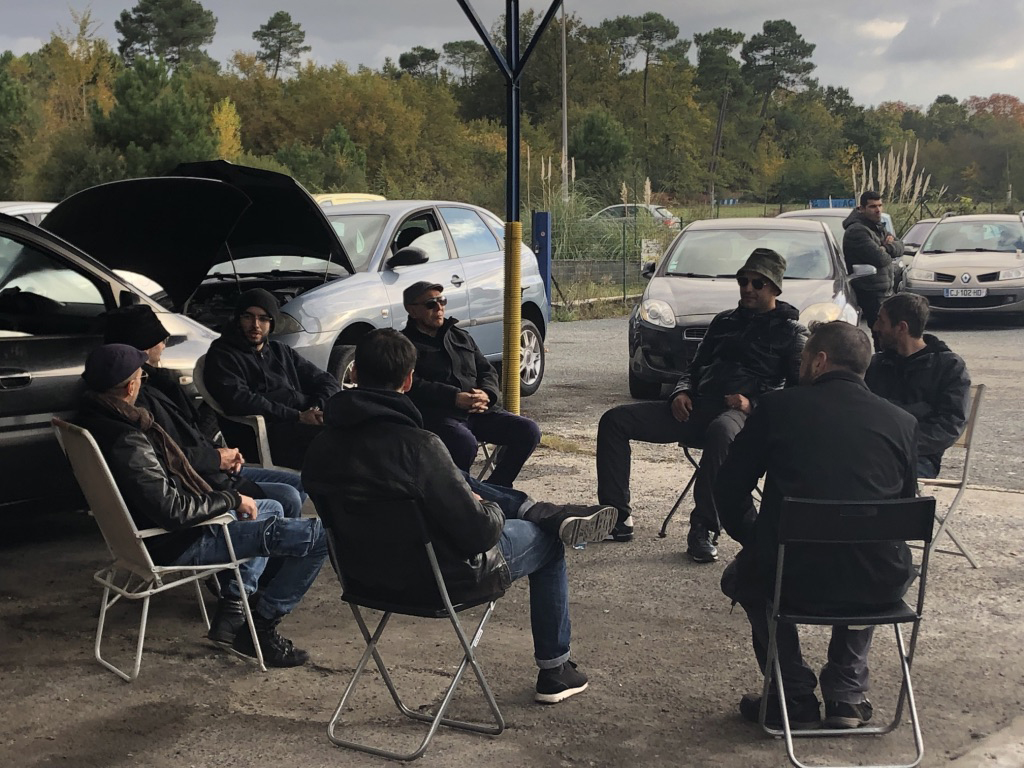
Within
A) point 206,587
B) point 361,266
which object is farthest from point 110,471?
point 361,266

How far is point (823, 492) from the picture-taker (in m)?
3.65

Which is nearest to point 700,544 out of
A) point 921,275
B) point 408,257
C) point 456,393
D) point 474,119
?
point 456,393

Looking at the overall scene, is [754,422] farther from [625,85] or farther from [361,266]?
[625,85]

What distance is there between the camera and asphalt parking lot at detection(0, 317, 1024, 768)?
3.72 metres

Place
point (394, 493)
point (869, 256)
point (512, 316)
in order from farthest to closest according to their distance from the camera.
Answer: point (869, 256), point (512, 316), point (394, 493)

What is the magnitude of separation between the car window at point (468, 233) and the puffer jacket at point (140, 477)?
19.1 ft

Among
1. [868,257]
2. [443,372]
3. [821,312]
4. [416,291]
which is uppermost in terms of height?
[416,291]

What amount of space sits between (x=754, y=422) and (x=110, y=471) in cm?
219

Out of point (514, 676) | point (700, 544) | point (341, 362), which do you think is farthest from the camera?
point (341, 362)

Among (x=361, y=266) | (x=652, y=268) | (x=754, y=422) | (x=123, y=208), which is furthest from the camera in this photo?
(x=652, y=268)

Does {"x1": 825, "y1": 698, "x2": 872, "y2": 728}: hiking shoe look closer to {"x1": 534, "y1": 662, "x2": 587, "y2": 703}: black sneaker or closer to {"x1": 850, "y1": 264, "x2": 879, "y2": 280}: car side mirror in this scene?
{"x1": 534, "y1": 662, "x2": 587, "y2": 703}: black sneaker

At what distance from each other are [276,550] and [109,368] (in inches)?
35.2

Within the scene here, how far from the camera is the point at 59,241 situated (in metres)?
5.36

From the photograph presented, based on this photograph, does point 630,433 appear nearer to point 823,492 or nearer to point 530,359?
point 823,492
